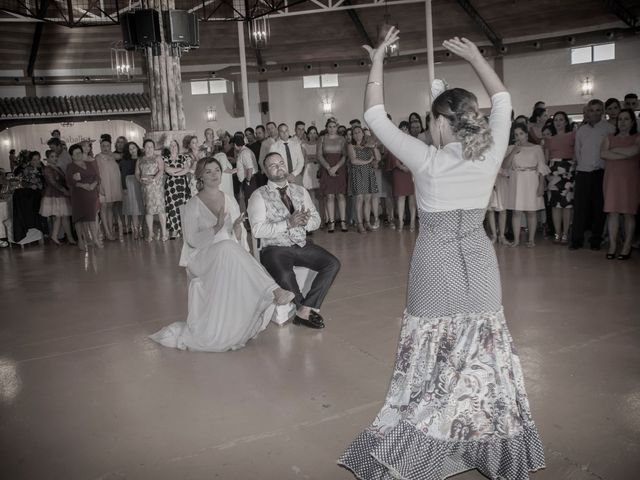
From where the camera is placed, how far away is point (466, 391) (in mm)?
2201

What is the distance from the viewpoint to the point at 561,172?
6.97m

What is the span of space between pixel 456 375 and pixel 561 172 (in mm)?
5443

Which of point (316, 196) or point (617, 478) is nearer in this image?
point (617, 478)

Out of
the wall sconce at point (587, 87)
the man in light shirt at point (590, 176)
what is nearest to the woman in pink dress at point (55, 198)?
the man in light shirt at point (590, 176)

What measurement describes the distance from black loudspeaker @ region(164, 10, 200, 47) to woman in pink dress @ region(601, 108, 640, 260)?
469cm

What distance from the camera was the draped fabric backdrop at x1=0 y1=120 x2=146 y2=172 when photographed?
1638 centimetres

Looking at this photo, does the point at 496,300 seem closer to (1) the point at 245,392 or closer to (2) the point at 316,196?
(1) the point at 245,392

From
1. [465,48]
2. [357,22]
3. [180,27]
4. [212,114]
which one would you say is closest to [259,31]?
[180,27]

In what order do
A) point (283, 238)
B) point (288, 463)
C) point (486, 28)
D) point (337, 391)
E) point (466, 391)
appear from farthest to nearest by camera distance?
point (486, 28) < point (283, 238) < point (337, 391) < point (288, 463) < point (466, 391)

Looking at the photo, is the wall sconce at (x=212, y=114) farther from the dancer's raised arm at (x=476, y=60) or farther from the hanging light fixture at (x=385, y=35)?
the dancer's raised arm at (x=476, y=60)

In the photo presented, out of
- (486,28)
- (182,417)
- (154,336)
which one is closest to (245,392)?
(182,417)

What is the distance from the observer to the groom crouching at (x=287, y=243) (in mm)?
4496

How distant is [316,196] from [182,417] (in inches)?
298

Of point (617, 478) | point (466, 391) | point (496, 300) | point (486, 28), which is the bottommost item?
point (617, 478)
